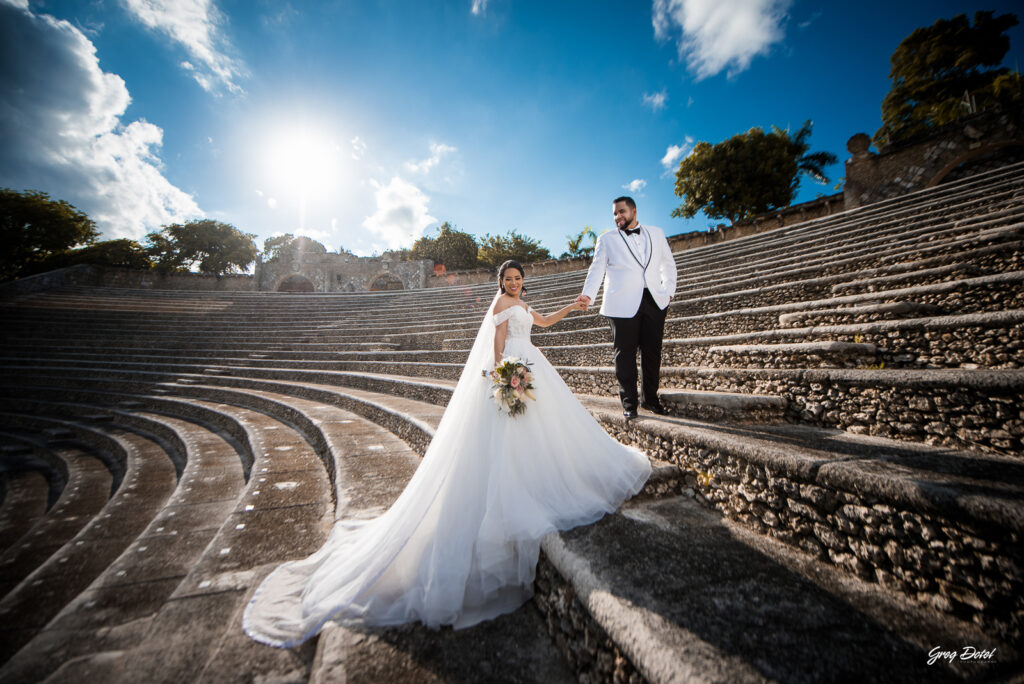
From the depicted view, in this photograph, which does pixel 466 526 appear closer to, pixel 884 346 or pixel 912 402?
pixel 912 402

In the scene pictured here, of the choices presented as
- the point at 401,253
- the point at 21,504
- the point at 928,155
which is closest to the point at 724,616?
the point at 21,504

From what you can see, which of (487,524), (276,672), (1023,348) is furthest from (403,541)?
(1023,348)

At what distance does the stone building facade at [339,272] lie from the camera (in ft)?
79.5

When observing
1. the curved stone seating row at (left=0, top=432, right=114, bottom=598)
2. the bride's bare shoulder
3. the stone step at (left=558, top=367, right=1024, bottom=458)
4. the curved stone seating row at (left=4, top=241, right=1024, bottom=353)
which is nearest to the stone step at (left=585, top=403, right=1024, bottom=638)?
the stone step at (left=558, top=367, right=1024, bottom=458)

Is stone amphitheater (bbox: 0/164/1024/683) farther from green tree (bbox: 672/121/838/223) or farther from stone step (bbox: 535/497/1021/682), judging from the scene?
green tree (bbox: 672/121/838/223)

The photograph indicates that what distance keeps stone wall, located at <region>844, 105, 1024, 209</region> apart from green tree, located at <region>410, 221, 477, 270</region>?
27.9m

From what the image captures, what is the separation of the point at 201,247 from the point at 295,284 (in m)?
13.5

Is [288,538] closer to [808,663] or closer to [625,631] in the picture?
[625,631]

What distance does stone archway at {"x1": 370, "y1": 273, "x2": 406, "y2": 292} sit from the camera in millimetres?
25938

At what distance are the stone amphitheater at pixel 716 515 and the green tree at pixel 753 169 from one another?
1754 cm

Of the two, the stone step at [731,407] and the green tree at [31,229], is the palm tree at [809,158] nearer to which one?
the stone step at [731,407]

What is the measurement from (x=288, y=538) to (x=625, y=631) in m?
2.29

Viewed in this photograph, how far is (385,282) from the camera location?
1033 inches
